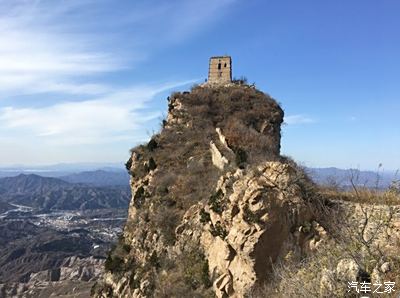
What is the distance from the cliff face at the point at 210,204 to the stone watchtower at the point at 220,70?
378cm

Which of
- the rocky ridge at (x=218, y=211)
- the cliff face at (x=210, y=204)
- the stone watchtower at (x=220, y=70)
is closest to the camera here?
the rocky ridge at (x=218, y=211)

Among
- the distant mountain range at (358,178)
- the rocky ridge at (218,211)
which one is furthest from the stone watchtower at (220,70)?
the distant mountain range at (358,178)

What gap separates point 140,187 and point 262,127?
10881 millimetres

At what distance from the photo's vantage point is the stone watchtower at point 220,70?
43219mm

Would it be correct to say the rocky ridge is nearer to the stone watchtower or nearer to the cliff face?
the cliff face

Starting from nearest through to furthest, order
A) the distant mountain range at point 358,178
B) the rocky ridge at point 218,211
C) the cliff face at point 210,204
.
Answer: the distant mountain range at point 358,178
the rocky ridge at point 218,211
the cliff face at point 210,204

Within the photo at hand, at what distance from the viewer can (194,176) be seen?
1045 inches

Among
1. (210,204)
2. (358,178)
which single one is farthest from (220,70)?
(358,178)

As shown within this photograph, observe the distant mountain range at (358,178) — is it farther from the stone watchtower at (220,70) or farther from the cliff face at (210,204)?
the stone watchtower at (220,70)

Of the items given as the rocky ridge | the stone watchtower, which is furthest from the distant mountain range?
the stone watchtower

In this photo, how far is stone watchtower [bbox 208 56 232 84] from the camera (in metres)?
43.2

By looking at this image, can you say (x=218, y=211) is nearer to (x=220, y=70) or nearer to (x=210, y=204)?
(x=210, y=204)

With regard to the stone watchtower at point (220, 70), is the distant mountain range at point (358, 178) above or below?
below

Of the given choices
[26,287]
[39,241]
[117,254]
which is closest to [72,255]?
[39,241]
